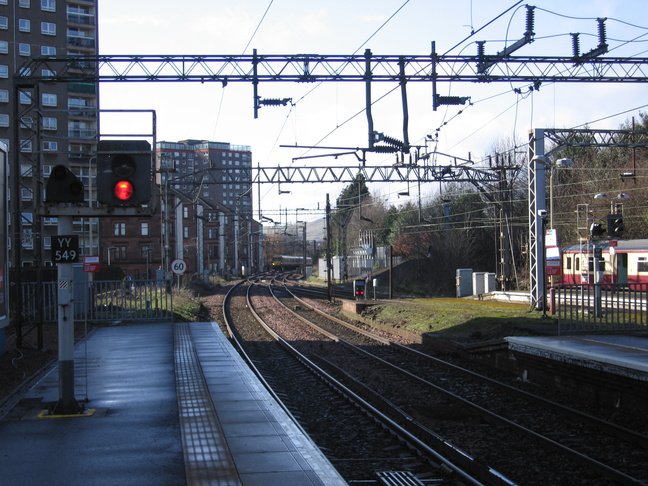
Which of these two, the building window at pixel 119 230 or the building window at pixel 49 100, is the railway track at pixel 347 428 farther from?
the building window at pixel 119 230

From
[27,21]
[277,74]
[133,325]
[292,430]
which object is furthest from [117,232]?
[292,430]

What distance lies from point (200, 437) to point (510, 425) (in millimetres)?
4658

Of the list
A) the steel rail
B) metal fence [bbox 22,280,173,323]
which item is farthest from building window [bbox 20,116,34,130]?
the steel rail

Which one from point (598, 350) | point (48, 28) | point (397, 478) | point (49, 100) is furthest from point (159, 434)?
point (48, 28)

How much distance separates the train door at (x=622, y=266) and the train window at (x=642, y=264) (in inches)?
60.2

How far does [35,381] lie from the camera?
38.2ft

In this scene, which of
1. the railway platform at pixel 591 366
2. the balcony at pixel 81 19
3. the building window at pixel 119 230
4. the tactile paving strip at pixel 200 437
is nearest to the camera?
the tactile paving strip at pixel 200 437

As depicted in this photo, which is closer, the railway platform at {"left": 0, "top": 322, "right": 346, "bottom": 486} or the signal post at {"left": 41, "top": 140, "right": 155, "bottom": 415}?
the railway platform at {"left": 0, "top": 322, "right": 346, "bottom": 486}

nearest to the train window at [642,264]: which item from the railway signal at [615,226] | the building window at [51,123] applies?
the railway signal at [615,226]

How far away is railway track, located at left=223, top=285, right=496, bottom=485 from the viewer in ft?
25.2

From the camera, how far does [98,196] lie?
27.7 feet

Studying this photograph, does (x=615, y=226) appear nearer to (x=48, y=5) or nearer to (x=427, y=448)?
(x=427, y=448)

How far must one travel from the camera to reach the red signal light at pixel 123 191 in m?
8.55

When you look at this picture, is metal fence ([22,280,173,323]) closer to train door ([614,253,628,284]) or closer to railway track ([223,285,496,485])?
railway track ([223,285,496,485])
